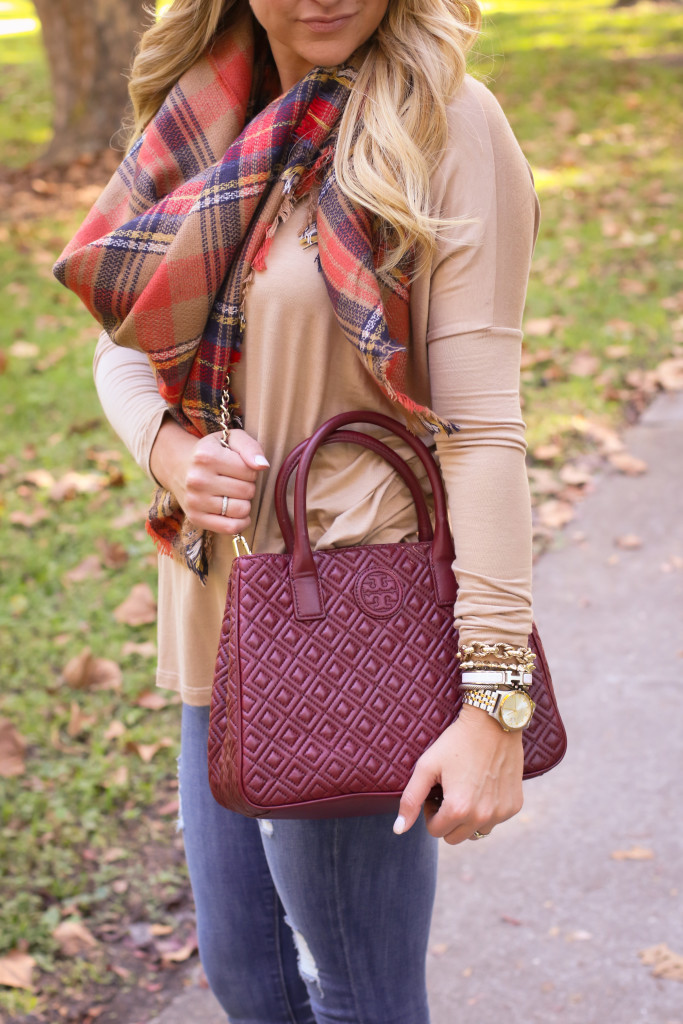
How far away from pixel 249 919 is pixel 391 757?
503mm

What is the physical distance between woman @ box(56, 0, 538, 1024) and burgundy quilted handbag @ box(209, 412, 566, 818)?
0.05m

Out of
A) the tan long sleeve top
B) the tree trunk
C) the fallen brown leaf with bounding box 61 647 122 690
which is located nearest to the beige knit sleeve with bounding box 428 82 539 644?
the tan long sleeve top

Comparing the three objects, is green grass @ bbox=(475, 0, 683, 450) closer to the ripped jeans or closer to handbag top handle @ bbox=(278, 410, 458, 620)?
handbag top handle @ bbox=(278, 410, 458, 620)

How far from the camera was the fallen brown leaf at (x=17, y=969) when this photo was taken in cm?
227

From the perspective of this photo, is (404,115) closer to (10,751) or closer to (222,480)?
(222,480)

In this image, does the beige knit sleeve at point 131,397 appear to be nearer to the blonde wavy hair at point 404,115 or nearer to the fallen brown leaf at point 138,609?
the blonde wavy hair at point 404,115

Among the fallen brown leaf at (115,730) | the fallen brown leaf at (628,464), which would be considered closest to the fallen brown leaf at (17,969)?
the fallen brown leaf at (115,730)

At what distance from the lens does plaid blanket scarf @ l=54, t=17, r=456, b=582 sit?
1281 millimetres

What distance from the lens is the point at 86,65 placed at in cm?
805

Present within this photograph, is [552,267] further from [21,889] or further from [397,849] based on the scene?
[397,849]

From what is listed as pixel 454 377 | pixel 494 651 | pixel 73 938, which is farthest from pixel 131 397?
pixel 73 938

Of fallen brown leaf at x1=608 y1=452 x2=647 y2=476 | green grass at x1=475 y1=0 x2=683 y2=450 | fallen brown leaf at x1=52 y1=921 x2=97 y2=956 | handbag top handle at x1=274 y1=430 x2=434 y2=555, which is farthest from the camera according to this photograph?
green grass at x1=475 y1=0 x2=683 y2=450

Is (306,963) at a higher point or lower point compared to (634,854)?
higher

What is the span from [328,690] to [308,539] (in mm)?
192
